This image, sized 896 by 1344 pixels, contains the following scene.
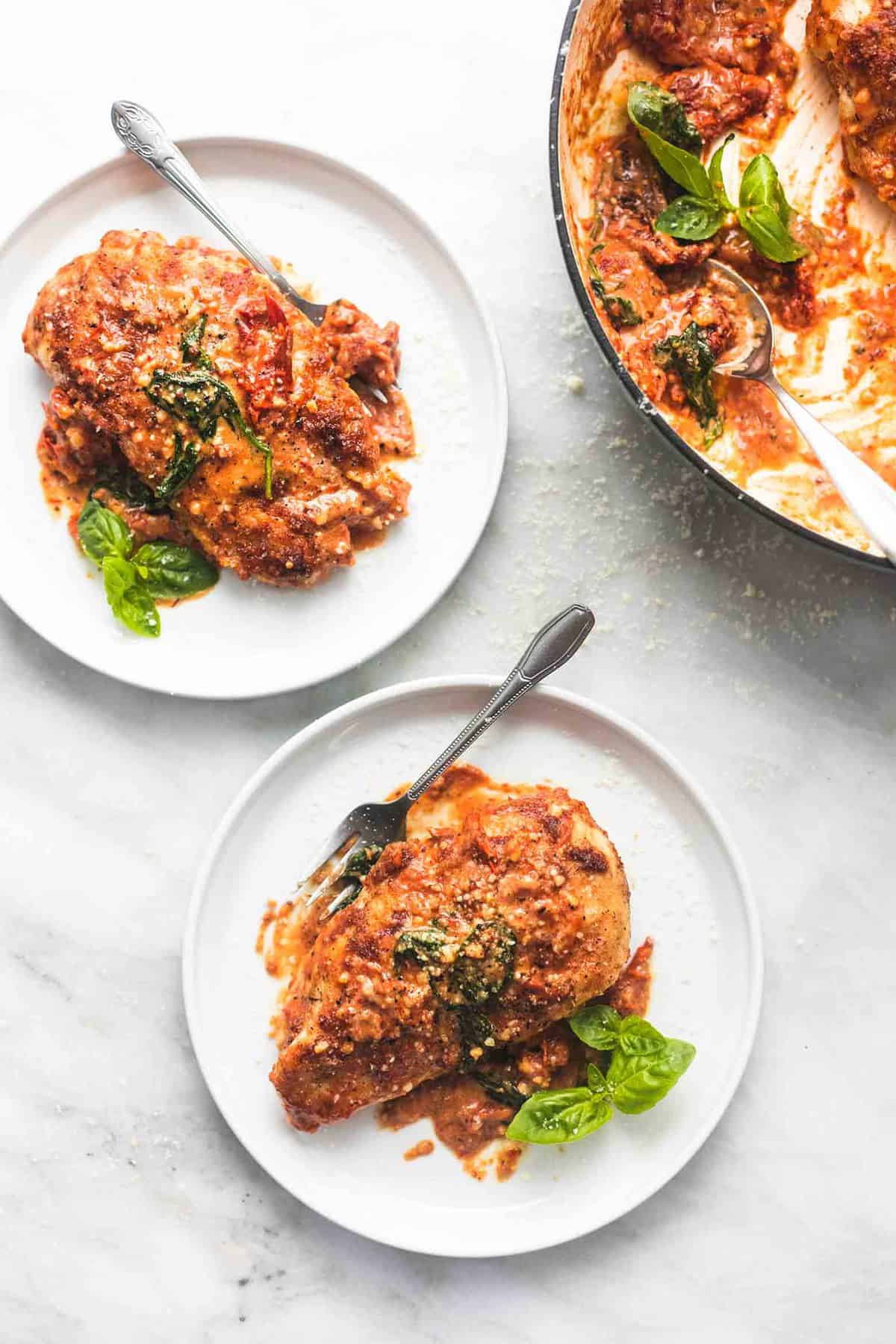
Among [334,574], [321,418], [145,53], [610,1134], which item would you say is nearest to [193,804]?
[334,574]

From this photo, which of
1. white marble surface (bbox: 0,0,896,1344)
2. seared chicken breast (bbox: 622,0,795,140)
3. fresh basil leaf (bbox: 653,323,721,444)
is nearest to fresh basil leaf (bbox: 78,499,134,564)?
white marble surface (bbox: 0,0,896,1344)

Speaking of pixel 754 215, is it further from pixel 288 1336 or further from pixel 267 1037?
pixel 288 1336

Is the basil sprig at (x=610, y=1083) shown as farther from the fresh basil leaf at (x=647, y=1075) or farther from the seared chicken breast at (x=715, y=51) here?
the seared chicken breast at (x=715, y=51)

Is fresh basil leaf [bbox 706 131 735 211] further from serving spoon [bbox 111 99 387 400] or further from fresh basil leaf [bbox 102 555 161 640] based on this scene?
fresh basil leaf [bbox 102 555 161 640]


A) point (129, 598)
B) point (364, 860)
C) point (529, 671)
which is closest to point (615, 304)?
point (529, 671)

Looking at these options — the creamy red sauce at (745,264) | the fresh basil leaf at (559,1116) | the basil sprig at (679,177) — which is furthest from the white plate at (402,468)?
the fresh basil leaf at (559,1116)

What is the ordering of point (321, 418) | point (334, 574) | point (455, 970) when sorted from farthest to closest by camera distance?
1. point (334, 574)
2. point (321, 418)
3. point (455, 970)
